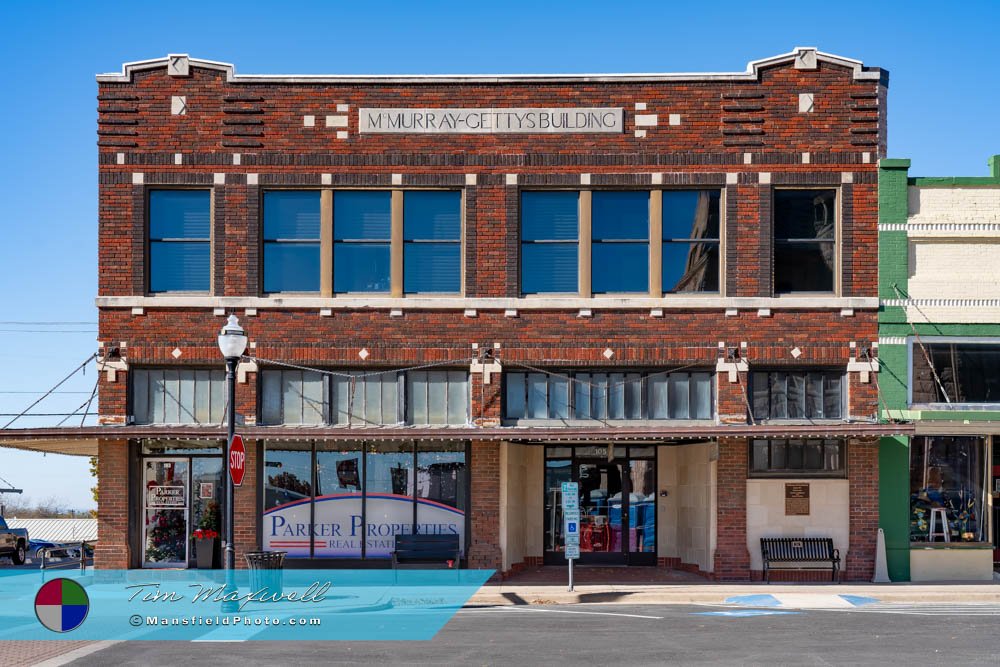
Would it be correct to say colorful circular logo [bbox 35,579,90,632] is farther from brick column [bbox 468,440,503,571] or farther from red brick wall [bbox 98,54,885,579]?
brick column [bbox 468,440,503,571]

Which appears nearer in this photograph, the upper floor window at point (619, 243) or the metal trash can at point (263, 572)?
the metal trash can at point (263, 572)

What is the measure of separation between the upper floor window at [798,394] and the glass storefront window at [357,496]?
5869 mm

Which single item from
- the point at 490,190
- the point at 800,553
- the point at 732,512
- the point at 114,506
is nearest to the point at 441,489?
the point at 732,512

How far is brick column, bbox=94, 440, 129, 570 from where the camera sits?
22281 millimetres

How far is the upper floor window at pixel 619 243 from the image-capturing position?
22594mm

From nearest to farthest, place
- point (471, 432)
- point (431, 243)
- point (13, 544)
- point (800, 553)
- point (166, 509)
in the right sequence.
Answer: point (471, 432), point (800, 553), point (431, 243), point (166, 509), point (13, 544)

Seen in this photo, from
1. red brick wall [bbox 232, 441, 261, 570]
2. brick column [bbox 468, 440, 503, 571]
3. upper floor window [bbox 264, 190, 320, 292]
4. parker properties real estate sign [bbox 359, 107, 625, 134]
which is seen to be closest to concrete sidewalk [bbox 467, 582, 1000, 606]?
brick column [bbox 468, 440, 503, 571]

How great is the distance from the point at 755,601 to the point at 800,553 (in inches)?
119

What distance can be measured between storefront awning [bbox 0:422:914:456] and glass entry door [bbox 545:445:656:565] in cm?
258

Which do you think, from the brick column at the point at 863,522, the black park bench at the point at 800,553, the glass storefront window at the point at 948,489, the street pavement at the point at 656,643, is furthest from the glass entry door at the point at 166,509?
the glass storefront window at the point at 948,489

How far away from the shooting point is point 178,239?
2270cm

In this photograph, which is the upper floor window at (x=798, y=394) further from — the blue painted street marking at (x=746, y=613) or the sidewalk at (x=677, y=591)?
the blue painted street marking at (x=746, y=613)

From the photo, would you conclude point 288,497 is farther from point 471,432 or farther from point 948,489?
point 948,489

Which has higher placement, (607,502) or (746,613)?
(607,502)
